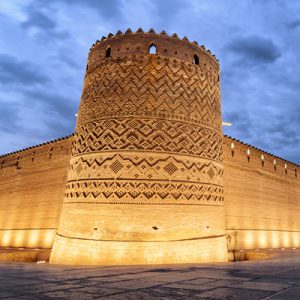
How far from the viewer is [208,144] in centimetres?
681

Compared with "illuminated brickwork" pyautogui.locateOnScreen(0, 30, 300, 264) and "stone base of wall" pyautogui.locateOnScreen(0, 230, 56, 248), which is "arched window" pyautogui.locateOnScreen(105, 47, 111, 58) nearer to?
"illuminated brickwork" pyautogui.locateOnScreen(0, 30, 300, 264)

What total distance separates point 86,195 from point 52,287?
366cm

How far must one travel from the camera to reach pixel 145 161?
604 centimetres

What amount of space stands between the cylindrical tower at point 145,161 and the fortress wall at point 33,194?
3634 mm

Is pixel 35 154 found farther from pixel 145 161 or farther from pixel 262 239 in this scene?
pixel 262 239

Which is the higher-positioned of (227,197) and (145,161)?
(227,197)

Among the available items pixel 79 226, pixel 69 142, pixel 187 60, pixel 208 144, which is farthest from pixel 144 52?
pixel 69 142

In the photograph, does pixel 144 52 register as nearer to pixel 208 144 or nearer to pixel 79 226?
pixel 208 144

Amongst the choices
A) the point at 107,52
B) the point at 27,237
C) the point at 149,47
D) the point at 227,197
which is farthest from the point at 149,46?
the point at 27,237

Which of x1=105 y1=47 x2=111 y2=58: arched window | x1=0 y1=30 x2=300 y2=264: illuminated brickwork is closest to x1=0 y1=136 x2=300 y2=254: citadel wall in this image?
x1=0 y1=30 x2=300 y2=264: illuminated brickwork

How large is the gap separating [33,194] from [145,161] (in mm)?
6873

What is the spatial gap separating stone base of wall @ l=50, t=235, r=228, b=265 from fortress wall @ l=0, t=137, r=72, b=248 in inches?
166

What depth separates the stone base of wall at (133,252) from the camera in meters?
5.48

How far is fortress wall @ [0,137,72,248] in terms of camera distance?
10.2m
